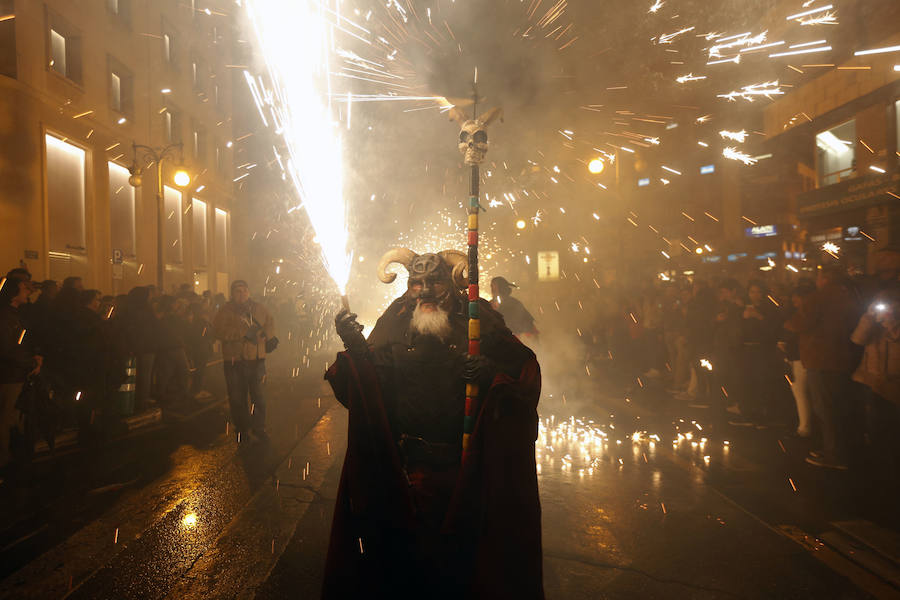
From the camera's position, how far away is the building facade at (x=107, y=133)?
14.1m

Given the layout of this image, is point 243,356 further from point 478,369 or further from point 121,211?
point 121,211

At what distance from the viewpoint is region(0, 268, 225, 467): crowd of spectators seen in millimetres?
6676

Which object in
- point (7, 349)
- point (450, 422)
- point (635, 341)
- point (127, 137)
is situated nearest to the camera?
point (450, 422)

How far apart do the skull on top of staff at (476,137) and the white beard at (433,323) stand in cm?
99

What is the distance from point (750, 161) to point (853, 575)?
3909 centimetres

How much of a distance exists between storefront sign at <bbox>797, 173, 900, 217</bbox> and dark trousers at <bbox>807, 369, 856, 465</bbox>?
37.8 ft

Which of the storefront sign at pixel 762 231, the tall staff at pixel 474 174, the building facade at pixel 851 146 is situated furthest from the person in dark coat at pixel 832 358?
the storefront sign at pixel 762 231

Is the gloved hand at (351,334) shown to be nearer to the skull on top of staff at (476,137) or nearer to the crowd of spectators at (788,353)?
the skull on top of staff at (476,137)

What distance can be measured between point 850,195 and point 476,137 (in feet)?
58.9

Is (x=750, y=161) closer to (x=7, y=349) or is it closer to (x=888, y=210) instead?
(x=888, y=210)

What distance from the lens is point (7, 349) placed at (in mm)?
6445

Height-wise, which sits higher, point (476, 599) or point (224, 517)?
point (476, 599)

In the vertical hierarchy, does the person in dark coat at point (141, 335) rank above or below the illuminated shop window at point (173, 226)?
below

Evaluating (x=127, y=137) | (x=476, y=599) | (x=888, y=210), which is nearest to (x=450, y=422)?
(x=476, y=599)
